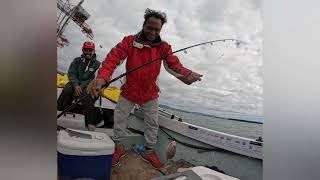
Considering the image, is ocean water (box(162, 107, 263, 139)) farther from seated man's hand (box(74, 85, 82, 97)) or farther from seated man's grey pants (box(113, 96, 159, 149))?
seated man's hand (box(74, 85, 82, 97))

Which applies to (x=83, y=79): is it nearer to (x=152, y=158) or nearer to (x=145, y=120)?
(x=145, y=120)

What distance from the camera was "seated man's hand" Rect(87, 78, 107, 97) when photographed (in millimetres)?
1503

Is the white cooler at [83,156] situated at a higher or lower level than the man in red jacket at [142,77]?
lower

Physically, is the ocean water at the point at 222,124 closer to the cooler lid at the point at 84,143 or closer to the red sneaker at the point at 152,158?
the red sneaker at the point at 152,158

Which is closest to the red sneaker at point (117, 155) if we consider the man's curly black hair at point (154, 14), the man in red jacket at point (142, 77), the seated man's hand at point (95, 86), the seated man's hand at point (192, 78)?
the man in red jacket at point (142, 77)

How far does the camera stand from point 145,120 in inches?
61.1

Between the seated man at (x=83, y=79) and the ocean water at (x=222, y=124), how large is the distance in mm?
373

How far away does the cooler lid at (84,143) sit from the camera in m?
1.42

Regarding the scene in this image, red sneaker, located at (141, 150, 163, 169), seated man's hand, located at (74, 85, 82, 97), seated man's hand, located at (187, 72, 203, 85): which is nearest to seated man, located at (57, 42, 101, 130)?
seated man's hand, located at (74, 85, 82, 97)

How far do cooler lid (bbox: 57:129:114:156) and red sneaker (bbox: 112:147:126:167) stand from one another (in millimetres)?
32

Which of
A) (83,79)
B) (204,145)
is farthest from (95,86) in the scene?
(204,145)

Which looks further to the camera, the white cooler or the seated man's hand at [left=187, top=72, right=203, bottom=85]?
the seated man's hand at [left=187, top=72, right=203, bottom=85]
